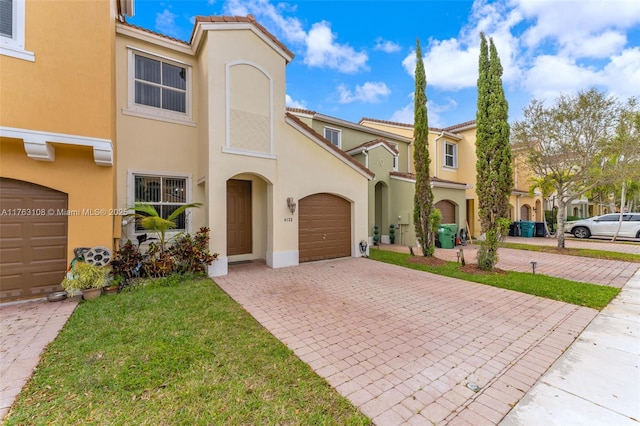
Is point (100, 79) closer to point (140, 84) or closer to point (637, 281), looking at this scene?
point (140, 84)

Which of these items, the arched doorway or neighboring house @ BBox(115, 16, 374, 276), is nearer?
neighboring house @ BBox(115, 16, 374, 276)

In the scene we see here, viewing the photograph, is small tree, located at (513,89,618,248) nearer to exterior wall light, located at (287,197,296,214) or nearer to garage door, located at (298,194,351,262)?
garage door, located at (298,194,351,262)

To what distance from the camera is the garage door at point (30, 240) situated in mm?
5621

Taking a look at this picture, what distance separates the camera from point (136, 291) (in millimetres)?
6375

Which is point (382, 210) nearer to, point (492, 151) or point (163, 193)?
point (492, 151)

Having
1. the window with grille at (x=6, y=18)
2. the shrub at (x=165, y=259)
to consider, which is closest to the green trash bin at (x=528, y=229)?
the shrub at (x=165, y=259)

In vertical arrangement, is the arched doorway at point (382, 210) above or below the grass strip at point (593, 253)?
above

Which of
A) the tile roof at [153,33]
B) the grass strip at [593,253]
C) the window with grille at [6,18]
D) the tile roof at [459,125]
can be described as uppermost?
the tile roof at [459,125]

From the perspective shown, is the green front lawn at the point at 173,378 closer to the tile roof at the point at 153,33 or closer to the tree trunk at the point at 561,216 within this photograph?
the tile roof at the point at 153,33

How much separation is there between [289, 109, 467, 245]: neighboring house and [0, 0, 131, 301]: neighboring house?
29.3 ft

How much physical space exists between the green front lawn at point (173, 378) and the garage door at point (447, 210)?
13.5 metres

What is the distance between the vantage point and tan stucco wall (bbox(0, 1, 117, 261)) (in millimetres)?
5328

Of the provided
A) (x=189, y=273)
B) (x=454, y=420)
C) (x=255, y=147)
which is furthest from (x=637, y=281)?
(x=189, y=273)

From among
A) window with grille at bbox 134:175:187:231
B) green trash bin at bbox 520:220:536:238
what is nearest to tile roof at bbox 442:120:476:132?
green trash bin at bbox 520:220:536:238
